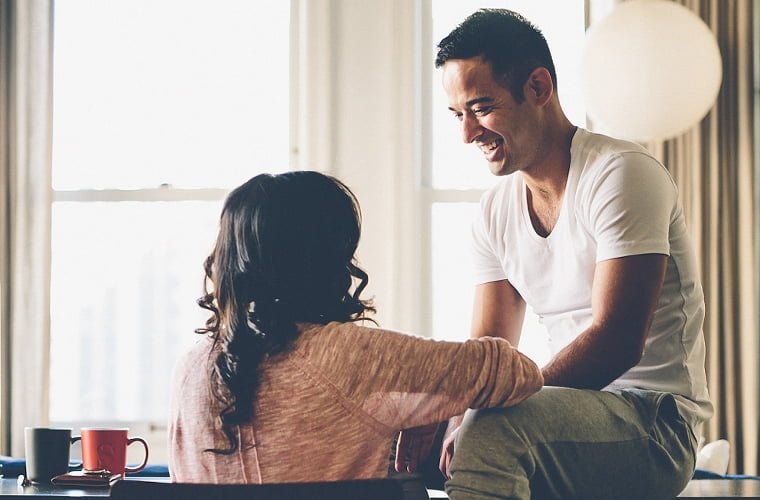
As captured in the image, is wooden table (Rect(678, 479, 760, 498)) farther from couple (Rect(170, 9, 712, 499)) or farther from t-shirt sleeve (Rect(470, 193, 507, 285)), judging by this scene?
t-shirt sleeve (Rect(470, 193, 507, 285))

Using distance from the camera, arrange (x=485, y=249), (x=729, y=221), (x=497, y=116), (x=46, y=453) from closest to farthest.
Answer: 1. (x=46, y=453)
2. (x=497, y=116)
3. (x=485, y=249)
4. (x=729, y=221)

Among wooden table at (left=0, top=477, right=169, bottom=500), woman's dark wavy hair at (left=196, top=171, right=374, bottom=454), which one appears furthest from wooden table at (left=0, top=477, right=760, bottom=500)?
woman's dark wavy hair at (left=196, top=171, right=374, bottom=454)

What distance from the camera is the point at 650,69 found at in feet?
9.90

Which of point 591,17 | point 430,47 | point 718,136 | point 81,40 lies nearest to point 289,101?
point 430,47

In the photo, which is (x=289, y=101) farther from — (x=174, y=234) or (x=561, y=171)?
(x=561, y=171)

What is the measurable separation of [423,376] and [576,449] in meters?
0.24

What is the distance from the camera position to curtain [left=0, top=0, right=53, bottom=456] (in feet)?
11.9

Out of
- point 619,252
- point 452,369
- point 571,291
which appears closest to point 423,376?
point 452,369

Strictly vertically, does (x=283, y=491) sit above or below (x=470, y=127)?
below

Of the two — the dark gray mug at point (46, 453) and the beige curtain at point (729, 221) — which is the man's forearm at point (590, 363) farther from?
the beige curtain at point (729, 221)

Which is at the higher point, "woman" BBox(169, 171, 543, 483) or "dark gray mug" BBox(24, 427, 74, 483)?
"woman" BBox(169, 171, 543, 483)

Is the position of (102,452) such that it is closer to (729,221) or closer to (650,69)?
(650,69)

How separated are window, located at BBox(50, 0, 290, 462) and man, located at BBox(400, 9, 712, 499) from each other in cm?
205

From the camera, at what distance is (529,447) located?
1134mm
